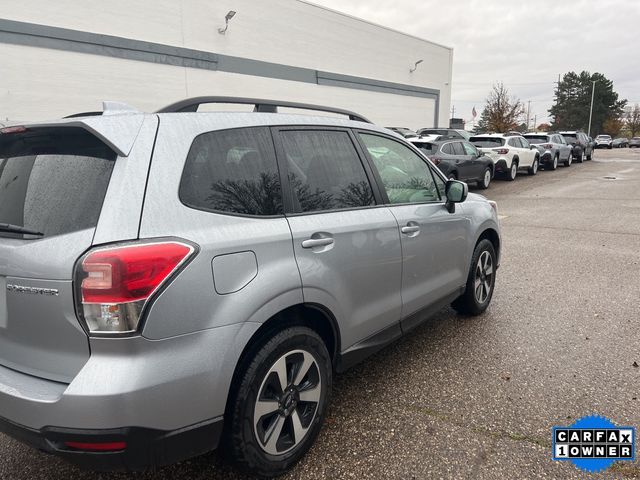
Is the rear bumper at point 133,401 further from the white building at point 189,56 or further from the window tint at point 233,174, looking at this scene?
the white building at point 189,56

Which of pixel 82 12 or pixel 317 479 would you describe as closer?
pixel 317 479

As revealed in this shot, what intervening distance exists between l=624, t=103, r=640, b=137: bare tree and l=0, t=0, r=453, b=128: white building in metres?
70.2

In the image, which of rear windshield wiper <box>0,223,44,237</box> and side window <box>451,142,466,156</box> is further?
side window <box>451,142,466,156</box>

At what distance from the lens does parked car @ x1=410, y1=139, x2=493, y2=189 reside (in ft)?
40.8

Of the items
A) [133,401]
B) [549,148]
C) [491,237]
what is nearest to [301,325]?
[133,401]

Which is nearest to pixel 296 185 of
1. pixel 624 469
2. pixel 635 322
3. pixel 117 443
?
pixel 117 443

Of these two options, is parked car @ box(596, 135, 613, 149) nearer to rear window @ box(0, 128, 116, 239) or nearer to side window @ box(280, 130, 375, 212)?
side window @ box(280, 130, 375, 212)

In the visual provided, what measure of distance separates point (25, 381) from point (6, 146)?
3.71ft

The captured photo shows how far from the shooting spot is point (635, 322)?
4.16 m

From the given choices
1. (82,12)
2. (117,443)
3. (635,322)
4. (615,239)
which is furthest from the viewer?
(82,12)

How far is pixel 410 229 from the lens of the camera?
9.92 feet

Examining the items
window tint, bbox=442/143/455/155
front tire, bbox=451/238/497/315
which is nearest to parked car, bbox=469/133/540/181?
window tint, bbox=442/143/455/155

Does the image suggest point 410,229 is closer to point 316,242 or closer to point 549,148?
point 316,242

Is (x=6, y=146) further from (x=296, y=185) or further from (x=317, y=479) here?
(x=317, y=479)
